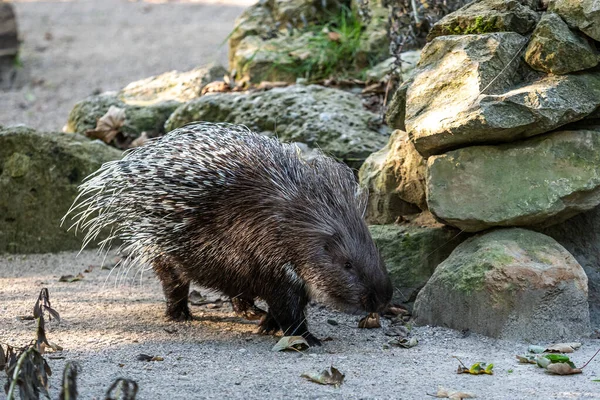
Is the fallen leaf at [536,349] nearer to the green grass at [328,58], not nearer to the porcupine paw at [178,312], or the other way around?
the porcupine paw at [178,312]

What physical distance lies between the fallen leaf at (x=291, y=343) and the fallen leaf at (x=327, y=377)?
0.50 metres

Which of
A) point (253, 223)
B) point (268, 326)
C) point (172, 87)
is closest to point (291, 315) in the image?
point (268, 326)

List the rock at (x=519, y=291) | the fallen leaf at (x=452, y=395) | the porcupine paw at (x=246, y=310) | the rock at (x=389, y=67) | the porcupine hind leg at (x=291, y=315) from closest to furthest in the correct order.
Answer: the fallen leaf at (x=452, y=395) → the rock at (x=519, y=291) → the porcupine hind leg at (x=291, y=315) → the porcupine paw at (x=246, y=310) → the rock at (x=389, y=67)

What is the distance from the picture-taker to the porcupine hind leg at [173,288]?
4.73 m

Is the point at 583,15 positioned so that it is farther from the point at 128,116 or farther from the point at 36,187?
the point at 128,116

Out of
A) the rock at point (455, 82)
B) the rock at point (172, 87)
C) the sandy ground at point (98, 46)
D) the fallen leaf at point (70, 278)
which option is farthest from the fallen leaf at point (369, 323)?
the sandy ground at point (98, 46)

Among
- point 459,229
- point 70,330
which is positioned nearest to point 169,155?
point 70,330

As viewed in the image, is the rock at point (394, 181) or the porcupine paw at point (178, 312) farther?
the rock at point (394, 181)

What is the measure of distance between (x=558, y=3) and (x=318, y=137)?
213cm

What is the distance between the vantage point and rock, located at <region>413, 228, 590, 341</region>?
414 centimetres

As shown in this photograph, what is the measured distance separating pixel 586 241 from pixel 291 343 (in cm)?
175

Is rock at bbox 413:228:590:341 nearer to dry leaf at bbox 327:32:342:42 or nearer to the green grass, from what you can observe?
the green grass

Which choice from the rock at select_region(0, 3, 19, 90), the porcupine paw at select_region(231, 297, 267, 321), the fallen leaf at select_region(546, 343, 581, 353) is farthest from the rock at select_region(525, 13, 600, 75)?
the rock at select_region(0, 3, 19, 90)

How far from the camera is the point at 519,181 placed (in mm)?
4332
